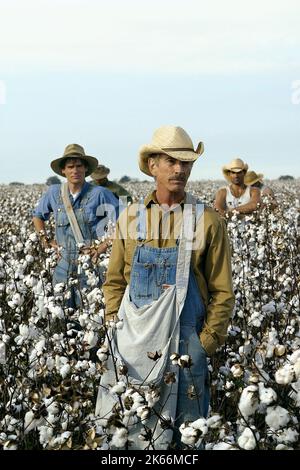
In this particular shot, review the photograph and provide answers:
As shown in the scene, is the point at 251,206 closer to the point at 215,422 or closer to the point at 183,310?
the point at 183,310

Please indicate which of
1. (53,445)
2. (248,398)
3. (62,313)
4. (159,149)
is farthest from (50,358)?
(248,398)

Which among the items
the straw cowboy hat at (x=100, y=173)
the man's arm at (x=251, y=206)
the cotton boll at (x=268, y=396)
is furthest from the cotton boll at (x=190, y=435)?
the straw cowboy hat at (x=100, y=173)

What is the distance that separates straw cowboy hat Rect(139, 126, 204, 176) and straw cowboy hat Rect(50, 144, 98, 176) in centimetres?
257

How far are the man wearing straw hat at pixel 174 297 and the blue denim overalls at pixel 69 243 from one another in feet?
8.34

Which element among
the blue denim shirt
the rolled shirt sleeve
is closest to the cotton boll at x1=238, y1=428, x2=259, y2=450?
the blue denim shirt

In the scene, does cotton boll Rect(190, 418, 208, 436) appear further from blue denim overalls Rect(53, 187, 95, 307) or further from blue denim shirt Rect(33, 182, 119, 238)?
blue denim shirt Rect(33, 182, 119, 238)

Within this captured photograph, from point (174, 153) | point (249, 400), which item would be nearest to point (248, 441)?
point (249, 400)

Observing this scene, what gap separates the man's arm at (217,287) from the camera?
11.3ft

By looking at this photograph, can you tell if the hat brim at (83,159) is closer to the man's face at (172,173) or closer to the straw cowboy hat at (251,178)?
the man's face at (172,173)

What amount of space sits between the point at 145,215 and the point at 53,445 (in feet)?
3.44

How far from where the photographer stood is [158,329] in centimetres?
340

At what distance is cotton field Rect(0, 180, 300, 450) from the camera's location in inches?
117

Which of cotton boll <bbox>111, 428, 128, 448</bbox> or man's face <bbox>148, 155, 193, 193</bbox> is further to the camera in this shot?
man's face <bbox>148, 155, 193, 193</bbox>

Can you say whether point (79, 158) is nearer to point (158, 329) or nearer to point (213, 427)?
point (158, 329)
